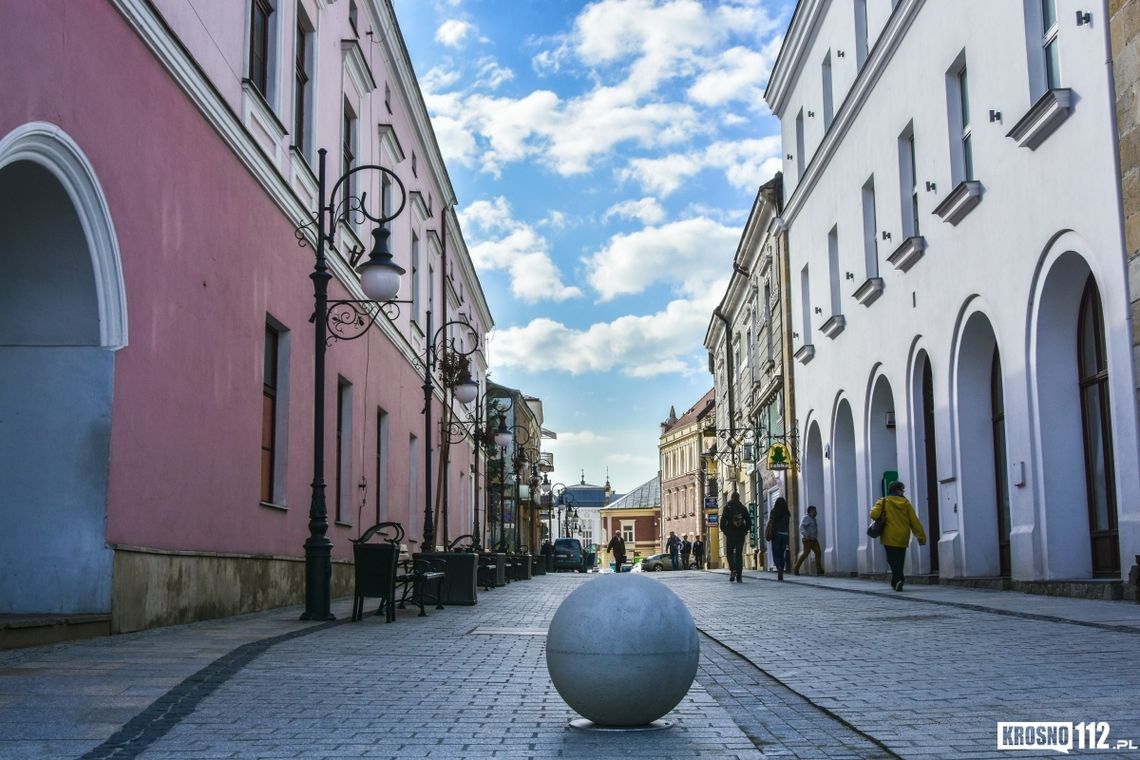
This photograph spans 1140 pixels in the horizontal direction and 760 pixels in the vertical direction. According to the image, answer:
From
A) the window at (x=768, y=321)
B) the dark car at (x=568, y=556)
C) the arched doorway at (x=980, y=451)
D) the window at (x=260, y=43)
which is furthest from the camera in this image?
the dark car at (x=568, y=556)

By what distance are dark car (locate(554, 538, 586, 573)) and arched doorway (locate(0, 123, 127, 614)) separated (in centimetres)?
4567

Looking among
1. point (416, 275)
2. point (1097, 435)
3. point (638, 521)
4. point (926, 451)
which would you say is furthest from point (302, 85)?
point (638, 521)

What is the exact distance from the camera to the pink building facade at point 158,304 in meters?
9.40

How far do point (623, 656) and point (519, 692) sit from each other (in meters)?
1.81

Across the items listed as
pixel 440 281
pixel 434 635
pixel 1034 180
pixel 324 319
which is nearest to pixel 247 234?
pixel 324 319

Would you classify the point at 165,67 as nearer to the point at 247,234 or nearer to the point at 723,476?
the point at 247,234

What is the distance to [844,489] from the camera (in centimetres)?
2719

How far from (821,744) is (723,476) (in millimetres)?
53052

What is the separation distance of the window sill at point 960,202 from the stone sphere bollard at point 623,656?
41.5 feet

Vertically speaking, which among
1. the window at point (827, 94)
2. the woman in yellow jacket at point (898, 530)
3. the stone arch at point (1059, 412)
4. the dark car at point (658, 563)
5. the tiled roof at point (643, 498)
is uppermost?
the window at point (827, 94)

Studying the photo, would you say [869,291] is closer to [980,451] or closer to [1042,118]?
[980,451]

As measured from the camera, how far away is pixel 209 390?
12.5 m

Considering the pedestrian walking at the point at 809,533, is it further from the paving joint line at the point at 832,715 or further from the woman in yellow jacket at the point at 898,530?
the paving joint line at the point at 832,715

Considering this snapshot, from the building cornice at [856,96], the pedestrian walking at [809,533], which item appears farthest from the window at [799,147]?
the pedestrian walking at [809,533]
